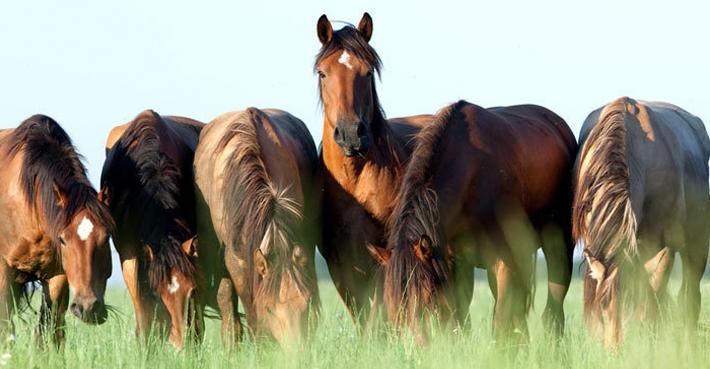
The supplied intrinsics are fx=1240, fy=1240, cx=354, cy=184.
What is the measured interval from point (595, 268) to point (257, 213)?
7.08 feet

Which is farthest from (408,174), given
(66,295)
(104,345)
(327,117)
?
(66,295)

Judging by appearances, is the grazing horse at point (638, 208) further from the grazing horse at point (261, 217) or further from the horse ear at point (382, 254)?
the grazing horse at point (261, 217)

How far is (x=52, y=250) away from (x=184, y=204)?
40.2 inches

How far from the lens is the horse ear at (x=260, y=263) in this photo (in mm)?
7699

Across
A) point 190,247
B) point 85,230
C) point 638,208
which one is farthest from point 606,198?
point 85,230

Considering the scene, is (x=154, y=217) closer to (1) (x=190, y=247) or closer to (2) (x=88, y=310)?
(1) (x=190, y=247)

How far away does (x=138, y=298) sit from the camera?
8.73 meters

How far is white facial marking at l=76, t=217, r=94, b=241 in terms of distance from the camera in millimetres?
8195

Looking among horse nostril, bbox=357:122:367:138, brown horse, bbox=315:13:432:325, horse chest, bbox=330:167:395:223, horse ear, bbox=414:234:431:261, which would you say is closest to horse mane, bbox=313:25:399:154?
brown horse, bbox=315:13:432:325

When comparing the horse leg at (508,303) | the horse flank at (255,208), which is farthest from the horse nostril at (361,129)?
the horse leg at (508,303)

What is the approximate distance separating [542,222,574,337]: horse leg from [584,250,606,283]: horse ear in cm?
208

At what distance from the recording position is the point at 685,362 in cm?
673

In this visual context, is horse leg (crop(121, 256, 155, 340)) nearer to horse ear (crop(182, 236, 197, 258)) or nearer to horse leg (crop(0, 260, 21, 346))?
horse ear (crop(182, 236, 197, 258))

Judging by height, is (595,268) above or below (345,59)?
Answer: below
